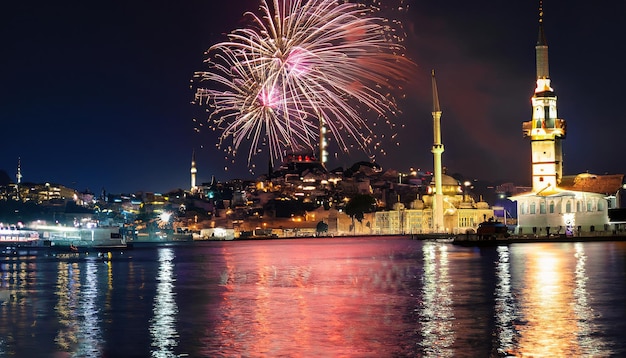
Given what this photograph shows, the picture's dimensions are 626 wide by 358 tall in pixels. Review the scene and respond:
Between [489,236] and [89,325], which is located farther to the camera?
[489,236]

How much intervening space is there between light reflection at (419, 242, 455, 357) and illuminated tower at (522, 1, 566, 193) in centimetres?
5742

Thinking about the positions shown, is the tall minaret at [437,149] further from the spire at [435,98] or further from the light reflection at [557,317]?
the light reflection at [557,317]

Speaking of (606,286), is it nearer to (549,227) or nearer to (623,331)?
(623,331)

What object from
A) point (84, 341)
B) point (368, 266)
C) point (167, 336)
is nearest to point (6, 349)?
point (84, 341)

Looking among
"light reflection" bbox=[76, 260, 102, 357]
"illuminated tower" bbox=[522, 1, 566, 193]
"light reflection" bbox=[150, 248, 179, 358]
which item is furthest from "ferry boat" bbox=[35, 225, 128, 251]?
"light reflection" bbox=[150, 248, 179, 358]

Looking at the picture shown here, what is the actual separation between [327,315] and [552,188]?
72.2 m

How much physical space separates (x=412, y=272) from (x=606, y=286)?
44.5ft

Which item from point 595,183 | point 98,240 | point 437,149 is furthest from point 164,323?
point 437,149

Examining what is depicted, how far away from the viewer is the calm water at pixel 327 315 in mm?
18766

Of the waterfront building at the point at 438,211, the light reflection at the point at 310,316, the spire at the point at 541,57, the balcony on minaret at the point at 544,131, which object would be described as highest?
the spire at the point at 541,57

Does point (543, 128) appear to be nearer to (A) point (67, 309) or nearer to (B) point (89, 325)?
(A) point (67, 309)

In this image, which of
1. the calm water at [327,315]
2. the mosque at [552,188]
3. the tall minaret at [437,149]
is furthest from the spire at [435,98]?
the calm water at [327,315]

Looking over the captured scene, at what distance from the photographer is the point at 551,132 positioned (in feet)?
307

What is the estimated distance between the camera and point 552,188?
9181cm
